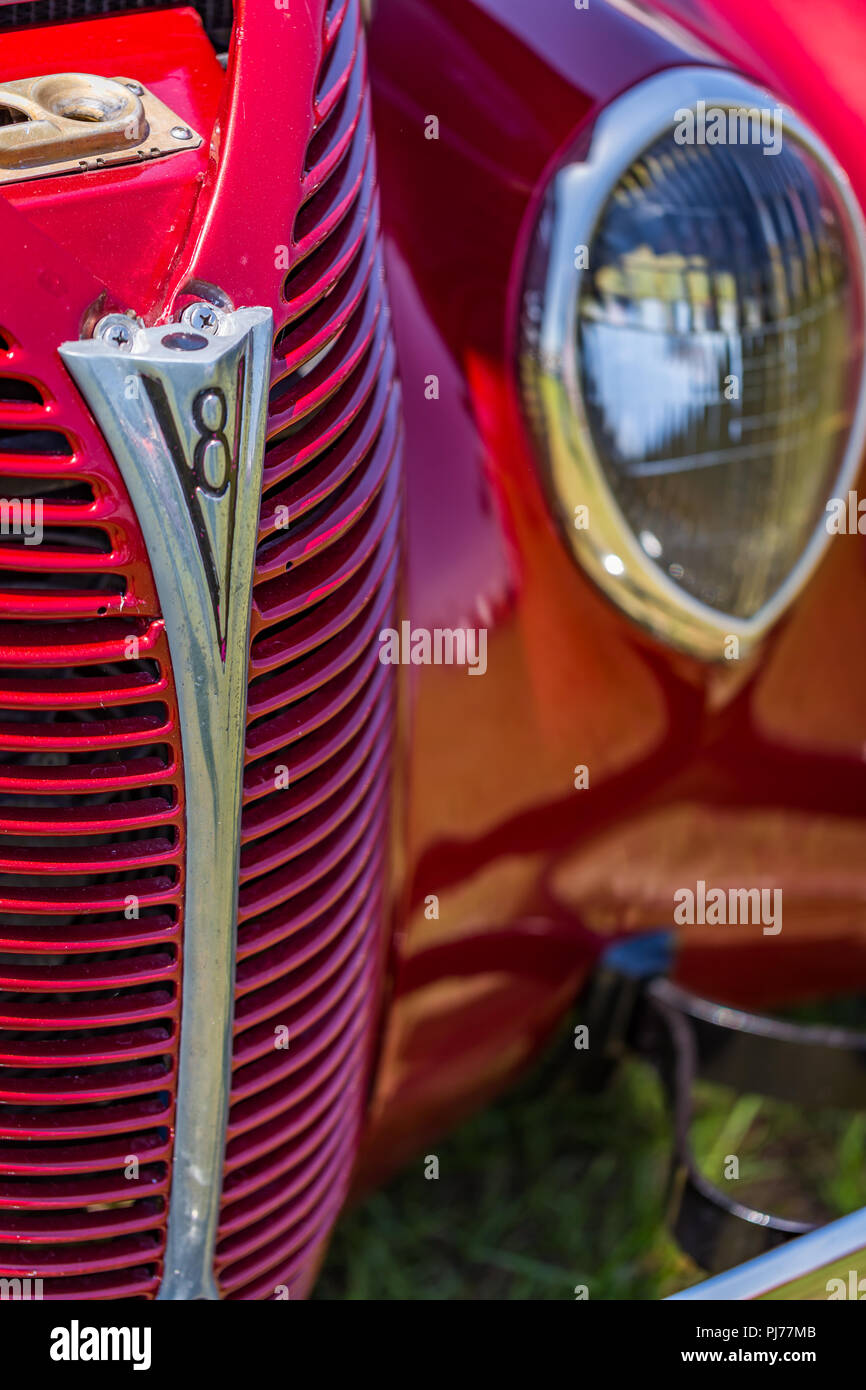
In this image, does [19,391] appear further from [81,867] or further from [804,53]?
Answer: [804,53]

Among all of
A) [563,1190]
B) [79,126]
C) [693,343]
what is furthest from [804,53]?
[563,1190]

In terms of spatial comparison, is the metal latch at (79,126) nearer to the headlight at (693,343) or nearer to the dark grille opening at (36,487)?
the dark grille opening at (36,487)

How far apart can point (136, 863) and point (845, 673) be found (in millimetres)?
949

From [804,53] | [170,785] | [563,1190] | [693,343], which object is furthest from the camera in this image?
[563,1190]

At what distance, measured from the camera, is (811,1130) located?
7.39ft

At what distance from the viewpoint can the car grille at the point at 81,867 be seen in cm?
106

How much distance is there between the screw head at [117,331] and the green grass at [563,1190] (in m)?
1.16

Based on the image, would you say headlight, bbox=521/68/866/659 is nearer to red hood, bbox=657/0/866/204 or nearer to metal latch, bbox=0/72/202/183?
red hood, bbox=657/0/866/204

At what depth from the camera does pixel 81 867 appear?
3.71 feet

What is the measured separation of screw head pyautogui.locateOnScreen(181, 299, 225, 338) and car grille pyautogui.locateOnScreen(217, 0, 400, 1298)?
0.07 m

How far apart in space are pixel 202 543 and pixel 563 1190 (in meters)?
1.34

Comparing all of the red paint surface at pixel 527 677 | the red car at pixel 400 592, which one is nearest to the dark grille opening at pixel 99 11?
the red car at pixel 400 592

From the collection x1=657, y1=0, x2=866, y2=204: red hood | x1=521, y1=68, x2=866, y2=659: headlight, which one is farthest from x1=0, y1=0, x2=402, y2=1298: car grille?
x1=657, y1=0, x2=866, y2=204: red hood
